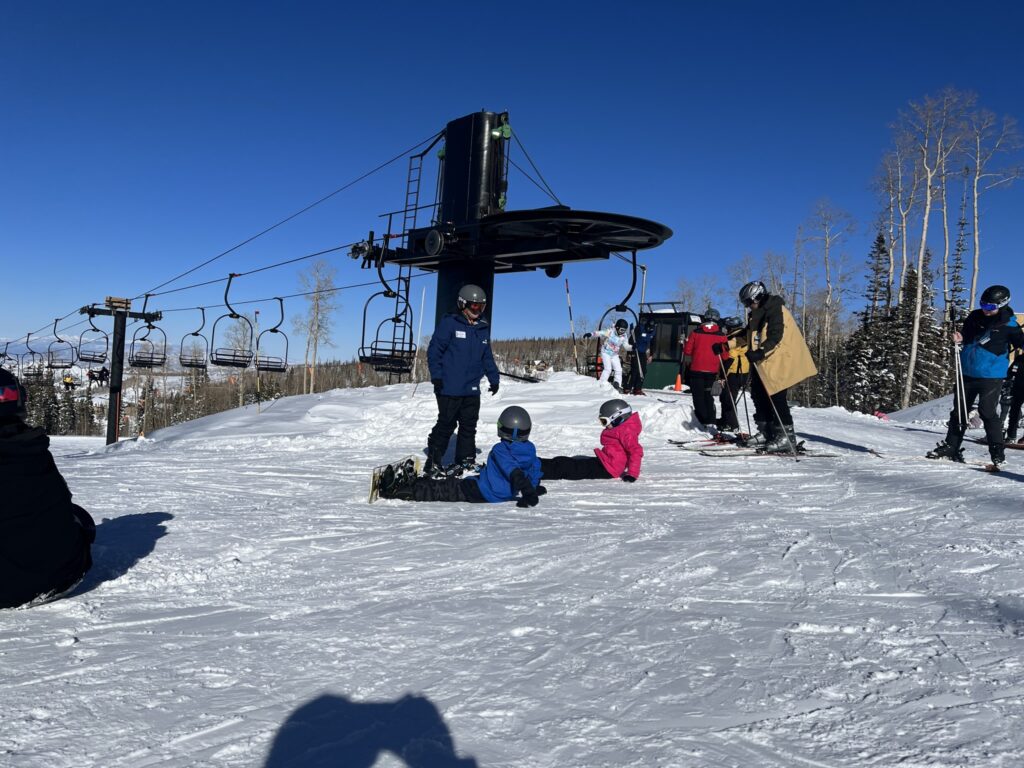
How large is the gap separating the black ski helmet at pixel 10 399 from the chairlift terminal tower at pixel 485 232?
9501 millimetres

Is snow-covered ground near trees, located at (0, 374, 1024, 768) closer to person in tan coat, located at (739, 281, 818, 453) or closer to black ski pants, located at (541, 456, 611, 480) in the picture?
black ski pants, located at (541, 456, 611, 480)

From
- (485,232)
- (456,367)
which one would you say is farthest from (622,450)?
(485,232)

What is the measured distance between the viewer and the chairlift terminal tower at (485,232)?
12.0 meters

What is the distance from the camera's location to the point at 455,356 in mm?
6965

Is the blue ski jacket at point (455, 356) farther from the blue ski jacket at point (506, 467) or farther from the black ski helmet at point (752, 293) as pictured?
the black ski helmet at point (752, 293)

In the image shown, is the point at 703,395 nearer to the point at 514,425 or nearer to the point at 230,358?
the point at 514,425

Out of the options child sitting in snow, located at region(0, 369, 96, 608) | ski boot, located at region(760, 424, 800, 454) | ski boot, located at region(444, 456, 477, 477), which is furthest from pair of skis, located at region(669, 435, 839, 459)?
child sitting in snow, located at region(0, 369, 96, 608)

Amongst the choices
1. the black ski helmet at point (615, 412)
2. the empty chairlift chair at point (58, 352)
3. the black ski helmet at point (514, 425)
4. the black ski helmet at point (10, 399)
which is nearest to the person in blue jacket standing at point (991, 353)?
the black ski helmet at point (615, 412)

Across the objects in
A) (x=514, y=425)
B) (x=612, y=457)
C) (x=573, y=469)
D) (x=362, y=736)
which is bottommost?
(x=362, y=736)

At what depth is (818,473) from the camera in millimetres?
7137

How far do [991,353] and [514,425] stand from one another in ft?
17.2

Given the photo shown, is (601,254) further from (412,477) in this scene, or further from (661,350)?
(661,350)

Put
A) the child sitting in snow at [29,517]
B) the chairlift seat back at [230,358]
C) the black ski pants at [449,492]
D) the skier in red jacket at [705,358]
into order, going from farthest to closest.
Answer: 1. the chairlift seat back at [230,358]
2. the skier in red jacket at [705,358]
3. the black ski pants at [449,492]
4. the child sitting in snow at [29,517]

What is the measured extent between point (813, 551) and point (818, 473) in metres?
3.54
